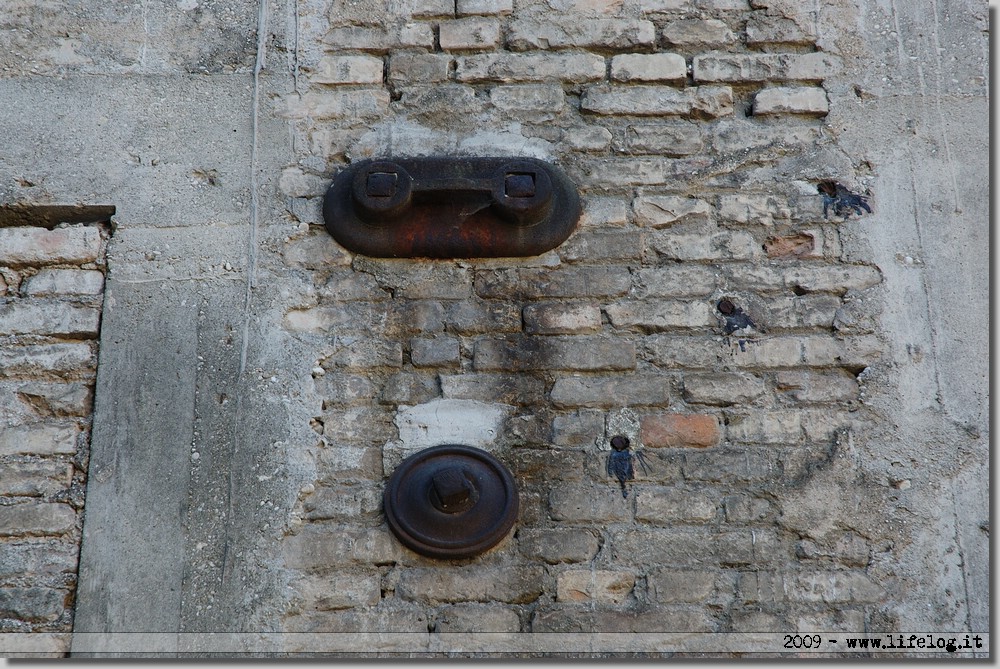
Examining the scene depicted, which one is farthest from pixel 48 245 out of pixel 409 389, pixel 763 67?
pixel 763 67

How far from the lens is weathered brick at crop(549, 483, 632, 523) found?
2.31 metres

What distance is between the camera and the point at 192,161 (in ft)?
8.53

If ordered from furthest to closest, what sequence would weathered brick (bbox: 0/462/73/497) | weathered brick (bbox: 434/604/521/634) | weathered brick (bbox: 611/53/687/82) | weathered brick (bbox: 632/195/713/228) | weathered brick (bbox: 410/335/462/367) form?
1. weathered brick (bbox: 611/53/687/82)
2. weathered brick (bbox: 632/195/713/228)
3. weathered brick (bbox: 410/335/462/367)
4. weathered brick (bbox: 0/462/73/497)
5. weathered brick (bbox: 434/604/521/634)

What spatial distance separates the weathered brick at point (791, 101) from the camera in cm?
263

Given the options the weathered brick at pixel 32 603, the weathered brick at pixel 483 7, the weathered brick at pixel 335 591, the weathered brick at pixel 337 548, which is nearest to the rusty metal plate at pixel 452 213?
the weathered brick at pixel 483 7

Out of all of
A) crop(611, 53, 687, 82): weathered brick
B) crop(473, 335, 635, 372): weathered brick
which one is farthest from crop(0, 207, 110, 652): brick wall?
crop(611, 53, 687, 82): weathered brick

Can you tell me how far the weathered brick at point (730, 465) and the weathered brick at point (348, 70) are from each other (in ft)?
4.49

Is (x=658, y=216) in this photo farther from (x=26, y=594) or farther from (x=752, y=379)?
(x=26, y=594)

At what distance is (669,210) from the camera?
2.55m

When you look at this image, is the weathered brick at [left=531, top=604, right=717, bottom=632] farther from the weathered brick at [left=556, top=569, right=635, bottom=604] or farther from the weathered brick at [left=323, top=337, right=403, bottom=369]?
the weathered brick at [left=323, top=337, right=403, bottom=369]

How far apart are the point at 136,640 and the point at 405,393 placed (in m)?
0.86

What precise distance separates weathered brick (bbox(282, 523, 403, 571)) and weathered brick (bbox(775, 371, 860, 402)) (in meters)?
1.06

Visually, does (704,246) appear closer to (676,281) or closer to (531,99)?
(676,281)

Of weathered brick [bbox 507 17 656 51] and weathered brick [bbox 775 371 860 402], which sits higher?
weathered brick [bbox 507 17 656 51]
